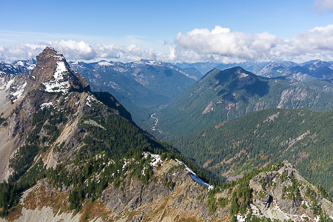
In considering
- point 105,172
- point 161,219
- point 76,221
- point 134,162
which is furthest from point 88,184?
point 161,219

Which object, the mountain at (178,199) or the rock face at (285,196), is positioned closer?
the rock face at (285,196)

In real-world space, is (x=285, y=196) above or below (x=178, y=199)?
above

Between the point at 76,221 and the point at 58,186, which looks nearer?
the point at 76,221

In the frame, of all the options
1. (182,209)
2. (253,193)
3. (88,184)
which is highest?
(253,193)

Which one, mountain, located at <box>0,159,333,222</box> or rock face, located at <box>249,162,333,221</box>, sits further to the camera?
mountain, located at <box>0,159,333,222</box>

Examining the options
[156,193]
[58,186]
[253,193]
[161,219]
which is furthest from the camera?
[58,186]

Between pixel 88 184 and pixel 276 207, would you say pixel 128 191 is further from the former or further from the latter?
pixel 276 207

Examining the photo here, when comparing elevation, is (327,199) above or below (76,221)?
above

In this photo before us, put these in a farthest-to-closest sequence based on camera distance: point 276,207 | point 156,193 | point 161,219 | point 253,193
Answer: point 156,193, point 161,219, point 253,193, point 276,207

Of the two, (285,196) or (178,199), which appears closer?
(285,196)
